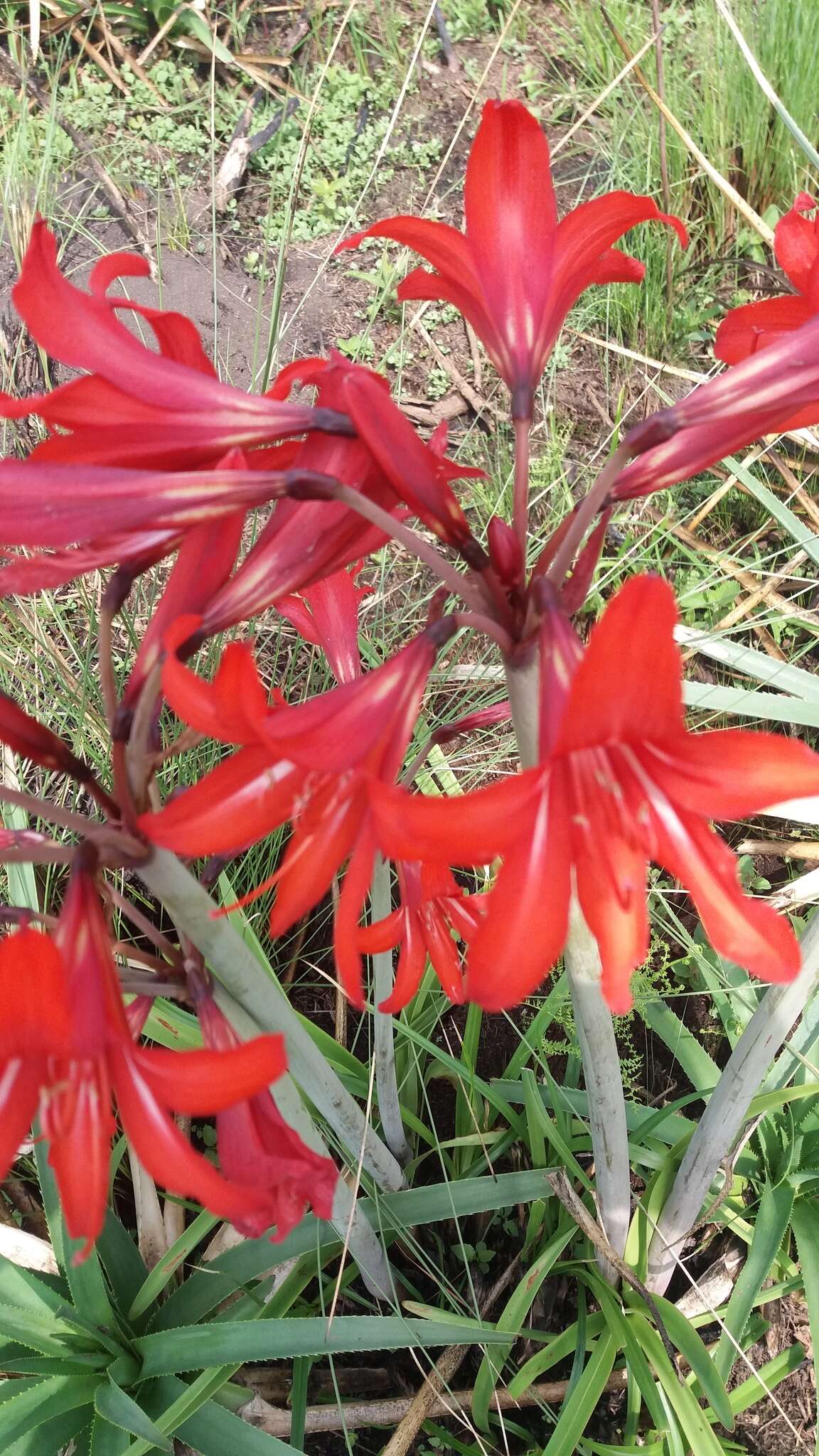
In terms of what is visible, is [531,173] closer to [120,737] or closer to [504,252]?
[504,252]

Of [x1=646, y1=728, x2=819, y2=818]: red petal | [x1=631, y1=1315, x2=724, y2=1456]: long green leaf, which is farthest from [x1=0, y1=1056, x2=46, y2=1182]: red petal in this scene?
[x1=631, y1=1315, x2=724, y2=1456]: long green leaf

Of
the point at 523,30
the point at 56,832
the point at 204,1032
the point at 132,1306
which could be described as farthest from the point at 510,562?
the point at 523,30

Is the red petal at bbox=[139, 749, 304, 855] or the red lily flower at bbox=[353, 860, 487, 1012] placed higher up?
the red petal at bbox=[139, 749, 304, 855]

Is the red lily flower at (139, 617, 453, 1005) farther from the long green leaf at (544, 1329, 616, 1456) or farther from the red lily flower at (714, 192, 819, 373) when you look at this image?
the long green leaf at (544, 1329, 616, 1456)

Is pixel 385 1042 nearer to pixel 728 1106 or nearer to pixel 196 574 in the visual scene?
pixel 728 1106

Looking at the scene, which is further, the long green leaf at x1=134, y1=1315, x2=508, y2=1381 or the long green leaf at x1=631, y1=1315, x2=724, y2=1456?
the long green leaf at x1=631, y1=1315, x2=724, y2=1456
